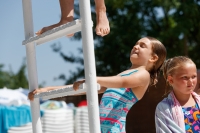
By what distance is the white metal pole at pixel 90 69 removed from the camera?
231 cm

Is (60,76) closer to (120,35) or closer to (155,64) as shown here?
(120,35)

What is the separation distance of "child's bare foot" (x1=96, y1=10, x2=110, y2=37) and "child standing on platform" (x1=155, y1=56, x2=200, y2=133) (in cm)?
54

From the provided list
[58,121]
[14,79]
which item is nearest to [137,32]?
[58,121]

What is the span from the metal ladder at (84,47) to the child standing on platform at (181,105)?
2.06 feet

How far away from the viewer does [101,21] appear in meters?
2.73

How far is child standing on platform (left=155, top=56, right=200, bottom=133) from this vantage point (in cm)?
273

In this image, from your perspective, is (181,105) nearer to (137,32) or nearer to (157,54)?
(157,54)

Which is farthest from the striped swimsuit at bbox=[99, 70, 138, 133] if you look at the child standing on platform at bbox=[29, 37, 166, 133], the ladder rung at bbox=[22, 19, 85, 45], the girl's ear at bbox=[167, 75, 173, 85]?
the ladder rung at bbox=[22, 19, 85, 45]

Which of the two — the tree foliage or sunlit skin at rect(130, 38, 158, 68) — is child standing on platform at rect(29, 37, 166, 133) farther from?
the tree foliage

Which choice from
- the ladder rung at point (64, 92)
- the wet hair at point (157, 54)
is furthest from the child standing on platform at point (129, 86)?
the ladder rung at point (64, 92)

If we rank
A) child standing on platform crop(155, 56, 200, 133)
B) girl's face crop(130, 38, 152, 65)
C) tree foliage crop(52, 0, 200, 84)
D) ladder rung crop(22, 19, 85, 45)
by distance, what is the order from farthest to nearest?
tree foliage crop(52, 0, 200, 84) < girl's face crop(130, 38, 152, 65) < child standing on platform crop(155, 56, 200, 133) < ladder rung crop(22, 19, 85, 45)

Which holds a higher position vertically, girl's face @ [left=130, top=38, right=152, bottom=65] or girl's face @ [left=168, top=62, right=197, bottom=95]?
girl's face @ [left=130, top=38, right=152, bottom=65]

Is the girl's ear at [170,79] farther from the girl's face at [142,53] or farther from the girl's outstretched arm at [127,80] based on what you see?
the girl's face at [142,53]

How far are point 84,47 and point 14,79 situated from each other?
29.3 meters
